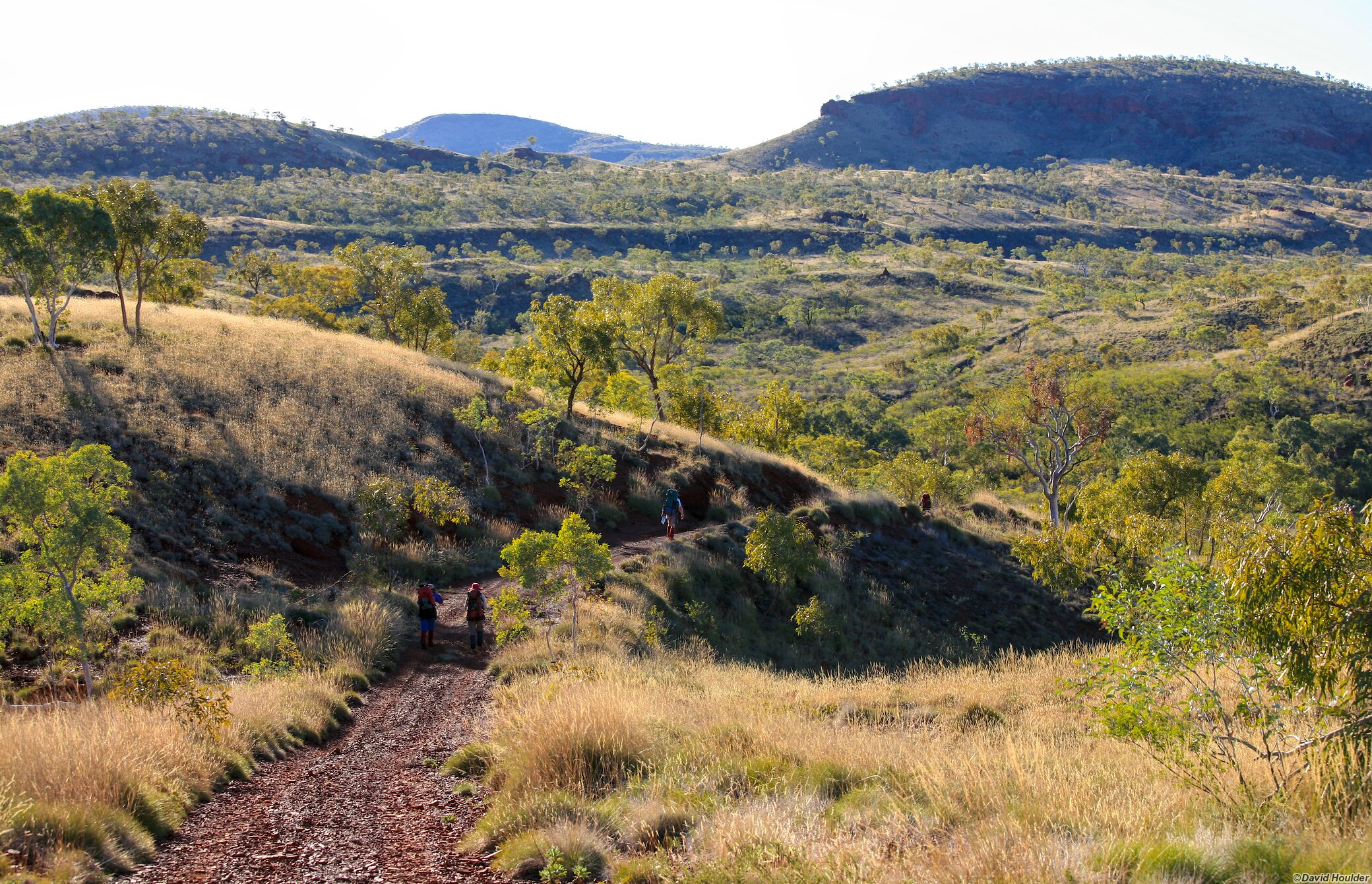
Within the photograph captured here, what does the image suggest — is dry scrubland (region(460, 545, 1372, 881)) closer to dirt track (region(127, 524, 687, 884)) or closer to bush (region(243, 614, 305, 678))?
dirt track (region(127, 524, 687, 884))

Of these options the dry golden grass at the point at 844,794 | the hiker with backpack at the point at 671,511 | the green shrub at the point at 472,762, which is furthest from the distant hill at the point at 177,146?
the dry golden grass at the point at 844,794

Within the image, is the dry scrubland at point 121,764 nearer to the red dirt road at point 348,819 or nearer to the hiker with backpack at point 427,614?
the red dirt road at point 348,819

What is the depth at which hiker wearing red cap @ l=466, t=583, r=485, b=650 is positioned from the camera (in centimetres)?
1388

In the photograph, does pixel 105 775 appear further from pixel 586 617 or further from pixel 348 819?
pixel 586 617

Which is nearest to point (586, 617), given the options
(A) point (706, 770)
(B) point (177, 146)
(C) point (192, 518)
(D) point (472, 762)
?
(D) point (472, 762)

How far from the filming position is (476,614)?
13891mm

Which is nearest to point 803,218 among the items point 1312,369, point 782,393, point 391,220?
→ point 391,220

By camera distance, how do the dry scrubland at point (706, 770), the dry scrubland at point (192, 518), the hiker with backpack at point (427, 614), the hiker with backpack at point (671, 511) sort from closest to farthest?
the dry scrubland at point (706, 770)
the dry scrubland at point (192, 518)
the hiker with backpack at point (427, 614)
the hiker with backpack at point (671, 511)

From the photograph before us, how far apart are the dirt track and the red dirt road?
1cm

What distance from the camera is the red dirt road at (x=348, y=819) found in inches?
215

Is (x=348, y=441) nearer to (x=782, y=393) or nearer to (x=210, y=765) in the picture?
(x=210, y=765)

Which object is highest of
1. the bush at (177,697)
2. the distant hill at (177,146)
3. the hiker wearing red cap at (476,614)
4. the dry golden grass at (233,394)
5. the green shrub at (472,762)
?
the distant hill at (177,146)

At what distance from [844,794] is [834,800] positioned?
24 centimetres

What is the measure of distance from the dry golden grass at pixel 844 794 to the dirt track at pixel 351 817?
499 mm
